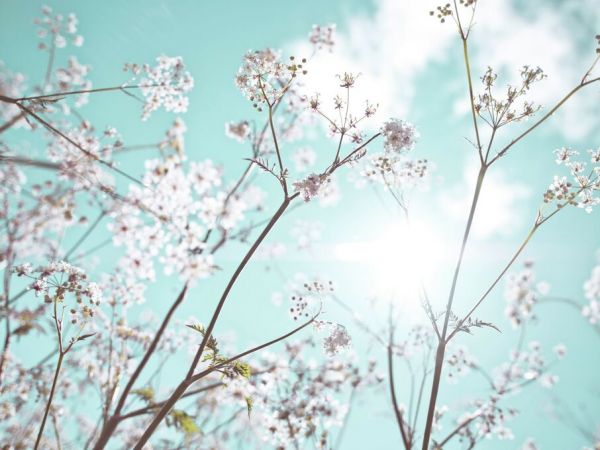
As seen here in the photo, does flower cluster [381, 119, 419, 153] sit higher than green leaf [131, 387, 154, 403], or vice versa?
flower cluster [381, 119, 419, 153]

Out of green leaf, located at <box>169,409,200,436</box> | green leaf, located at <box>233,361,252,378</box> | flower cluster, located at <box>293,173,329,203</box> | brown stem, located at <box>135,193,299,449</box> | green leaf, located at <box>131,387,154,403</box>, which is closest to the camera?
brown stem, located at <box>135,193,299,449</box>

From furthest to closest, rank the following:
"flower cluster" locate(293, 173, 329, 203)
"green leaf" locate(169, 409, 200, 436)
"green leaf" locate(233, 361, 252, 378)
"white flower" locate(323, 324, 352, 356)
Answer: "green leaf" locate(169, 409, 200, 436) → "white flower" locate(323, 324, 352, 356) → "flower cluster" locate(293, 173, 329, 203) → "green leaf" locate(233, 361, 252, 378)

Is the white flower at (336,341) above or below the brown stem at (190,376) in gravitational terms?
above

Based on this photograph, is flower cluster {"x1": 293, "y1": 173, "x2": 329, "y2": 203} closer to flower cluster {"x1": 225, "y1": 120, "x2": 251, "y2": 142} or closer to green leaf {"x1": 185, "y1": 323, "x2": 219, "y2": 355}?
green leaf {"x1": 185, "y1": 323, "x2": 219, "y2": 355}

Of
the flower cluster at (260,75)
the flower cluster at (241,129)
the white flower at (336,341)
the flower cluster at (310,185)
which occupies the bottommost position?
the white flower at (336,341)

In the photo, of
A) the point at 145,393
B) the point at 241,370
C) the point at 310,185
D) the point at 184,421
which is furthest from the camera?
the point at 145,393

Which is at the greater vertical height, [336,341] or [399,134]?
[399,134]

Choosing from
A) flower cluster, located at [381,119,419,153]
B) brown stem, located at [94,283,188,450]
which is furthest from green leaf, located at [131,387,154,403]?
flower cluster, located at [381,119,419,153]

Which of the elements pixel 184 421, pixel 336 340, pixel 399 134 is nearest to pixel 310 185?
pixel 399 134

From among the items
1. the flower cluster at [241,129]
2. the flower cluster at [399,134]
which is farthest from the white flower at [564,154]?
the flower cluster at [241,129]

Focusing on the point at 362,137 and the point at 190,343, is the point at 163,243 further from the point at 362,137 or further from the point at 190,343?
the point at 190,343

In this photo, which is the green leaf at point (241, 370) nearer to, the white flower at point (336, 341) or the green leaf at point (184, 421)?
the white flower at point (336, 341)

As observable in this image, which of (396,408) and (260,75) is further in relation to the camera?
(396,408)

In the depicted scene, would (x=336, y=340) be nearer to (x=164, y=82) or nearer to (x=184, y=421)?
(x=184, y=421)
